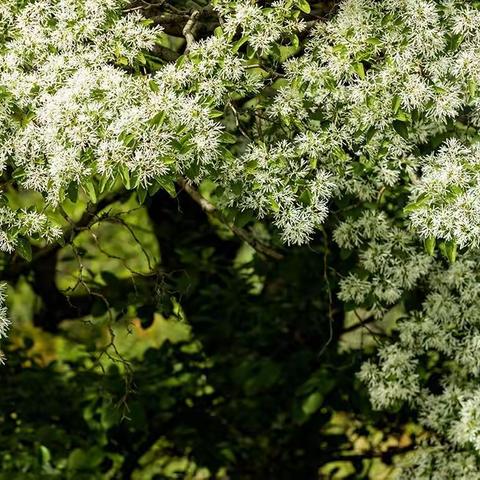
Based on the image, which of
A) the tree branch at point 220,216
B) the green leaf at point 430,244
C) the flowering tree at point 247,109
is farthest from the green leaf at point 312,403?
the green leaf at point 430,244

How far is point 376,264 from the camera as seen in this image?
4.61 metres

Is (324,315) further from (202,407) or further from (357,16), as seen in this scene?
(357,16)

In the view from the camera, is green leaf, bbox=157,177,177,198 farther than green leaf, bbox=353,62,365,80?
No

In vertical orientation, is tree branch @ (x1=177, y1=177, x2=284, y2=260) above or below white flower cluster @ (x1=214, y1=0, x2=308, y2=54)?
above

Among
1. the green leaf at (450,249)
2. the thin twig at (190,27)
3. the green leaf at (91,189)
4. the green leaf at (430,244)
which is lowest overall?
the green leaf at (450,249)

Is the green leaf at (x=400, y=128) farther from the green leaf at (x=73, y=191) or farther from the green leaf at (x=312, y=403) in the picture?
the green leaf at (x=312, y=403)

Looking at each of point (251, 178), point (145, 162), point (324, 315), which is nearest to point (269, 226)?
point (324, 315)

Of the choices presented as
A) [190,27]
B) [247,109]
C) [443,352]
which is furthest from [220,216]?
[443,352]

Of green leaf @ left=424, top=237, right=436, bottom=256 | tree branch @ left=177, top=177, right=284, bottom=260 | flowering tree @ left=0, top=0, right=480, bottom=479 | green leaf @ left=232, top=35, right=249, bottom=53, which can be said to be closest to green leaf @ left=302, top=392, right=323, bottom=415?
tree branch @ left=177, top=177, right=284, bottom=260

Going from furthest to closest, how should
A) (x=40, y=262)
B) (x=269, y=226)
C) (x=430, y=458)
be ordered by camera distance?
(x=40, y=262)
(x=269, y=226)
(x=430, y=458)

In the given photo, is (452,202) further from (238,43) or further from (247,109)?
(247,109)

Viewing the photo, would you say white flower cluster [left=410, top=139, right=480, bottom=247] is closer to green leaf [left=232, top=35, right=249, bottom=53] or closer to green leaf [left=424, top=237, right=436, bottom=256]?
green leaf [left=424, top=237, right=436, bottom=256]

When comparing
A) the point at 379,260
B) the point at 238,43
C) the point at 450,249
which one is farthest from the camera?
the point at 379,260

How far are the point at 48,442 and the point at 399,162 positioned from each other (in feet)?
8.70
